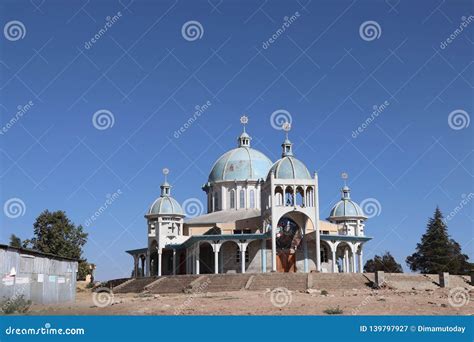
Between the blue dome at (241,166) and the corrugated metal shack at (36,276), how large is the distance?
85.4ft

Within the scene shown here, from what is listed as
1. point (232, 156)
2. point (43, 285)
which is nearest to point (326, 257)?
point (232, 156)

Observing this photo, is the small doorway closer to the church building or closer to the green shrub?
the church building

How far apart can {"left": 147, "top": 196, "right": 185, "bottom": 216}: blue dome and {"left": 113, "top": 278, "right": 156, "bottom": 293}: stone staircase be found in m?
8.37

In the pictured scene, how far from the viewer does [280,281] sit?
42906 millimetres

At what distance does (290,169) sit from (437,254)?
72.3 feet

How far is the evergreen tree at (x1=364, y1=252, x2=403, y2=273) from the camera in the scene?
68438 millimetres

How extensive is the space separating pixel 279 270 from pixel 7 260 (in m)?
27.1

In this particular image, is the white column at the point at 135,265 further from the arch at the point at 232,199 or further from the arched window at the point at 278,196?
the arched window at the point at 278,196

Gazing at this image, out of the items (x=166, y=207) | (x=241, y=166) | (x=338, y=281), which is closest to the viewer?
(x=338, y=281)

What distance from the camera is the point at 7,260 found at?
89.1ft

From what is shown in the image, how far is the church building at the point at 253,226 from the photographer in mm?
50031

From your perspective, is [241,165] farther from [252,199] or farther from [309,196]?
[309,196]

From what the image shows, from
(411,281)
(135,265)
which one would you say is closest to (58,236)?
(135,265)

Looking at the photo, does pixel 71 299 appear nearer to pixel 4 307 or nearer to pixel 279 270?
pixel 4 307
